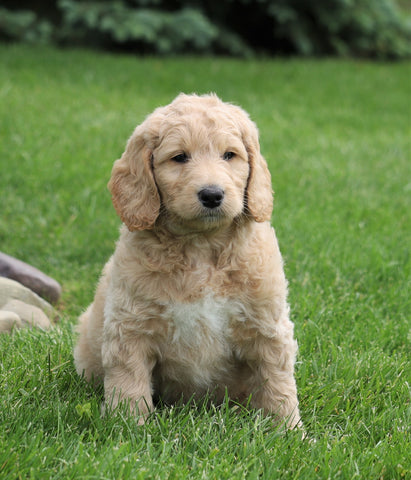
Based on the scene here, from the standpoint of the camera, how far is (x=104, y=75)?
1109 centimetres

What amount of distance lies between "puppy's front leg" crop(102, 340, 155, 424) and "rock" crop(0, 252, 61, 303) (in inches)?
71.7

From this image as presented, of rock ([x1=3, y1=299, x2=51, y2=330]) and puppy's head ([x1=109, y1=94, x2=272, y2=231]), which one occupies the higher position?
puppy's head ([x1=109, y1=94, x2=272, y2=231])

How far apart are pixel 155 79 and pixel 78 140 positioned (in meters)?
3.79

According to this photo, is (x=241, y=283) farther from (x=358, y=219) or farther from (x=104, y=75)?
(x=104, y=75)

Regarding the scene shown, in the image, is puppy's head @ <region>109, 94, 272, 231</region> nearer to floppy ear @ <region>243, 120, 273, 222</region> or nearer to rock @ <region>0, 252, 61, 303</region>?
floppy ear @ <region>243, 120, 273, 222</region>

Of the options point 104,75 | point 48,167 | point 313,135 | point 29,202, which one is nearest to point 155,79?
point 104,75

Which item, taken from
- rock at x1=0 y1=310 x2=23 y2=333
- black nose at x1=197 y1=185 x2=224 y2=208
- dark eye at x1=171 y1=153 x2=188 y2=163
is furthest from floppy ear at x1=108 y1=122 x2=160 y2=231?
rock at x1=0 y1=310 x2=23 y2=333

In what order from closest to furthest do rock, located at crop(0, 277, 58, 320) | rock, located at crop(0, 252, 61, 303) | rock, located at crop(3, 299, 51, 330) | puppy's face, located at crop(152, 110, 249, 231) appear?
1. puppy's face, located at crop(152, 110, 249, 231)
2. rock, located at crop(3, 299, 51, 330)
3. rock, located at crop(0, 277, 58, 320)
4. rock, located at crop(0, 252, 61, 303)

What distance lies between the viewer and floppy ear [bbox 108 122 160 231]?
3273 millimetres

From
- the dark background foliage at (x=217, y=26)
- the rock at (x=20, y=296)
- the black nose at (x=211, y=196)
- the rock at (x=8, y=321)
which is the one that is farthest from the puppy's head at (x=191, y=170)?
the dark background foliage at (x=217, y=26)

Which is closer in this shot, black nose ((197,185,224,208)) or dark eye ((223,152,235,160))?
black nose ((197,185,224,208))

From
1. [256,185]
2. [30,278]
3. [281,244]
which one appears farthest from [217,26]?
[256,185]

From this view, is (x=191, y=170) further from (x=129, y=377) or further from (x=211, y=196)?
(x=129, y=377)

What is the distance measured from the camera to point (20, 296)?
4.73 meters
